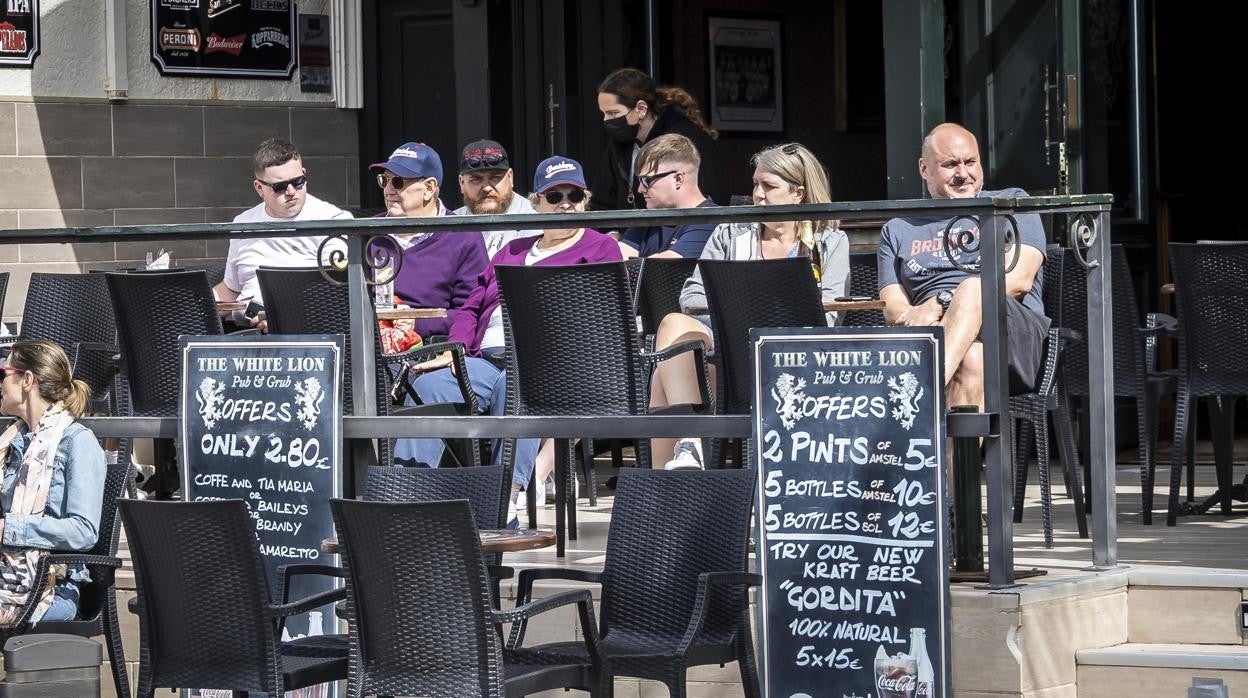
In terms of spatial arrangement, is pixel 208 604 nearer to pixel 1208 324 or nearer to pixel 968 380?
pixel 968 380

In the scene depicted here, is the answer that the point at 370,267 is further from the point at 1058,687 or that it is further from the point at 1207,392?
the point at 1207,392

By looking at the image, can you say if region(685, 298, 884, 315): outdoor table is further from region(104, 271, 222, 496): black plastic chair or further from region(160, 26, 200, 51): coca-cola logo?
region(160, 26, 200, 51): coca-cola logo

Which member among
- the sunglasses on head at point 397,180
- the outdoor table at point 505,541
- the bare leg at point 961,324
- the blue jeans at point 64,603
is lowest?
the blue jeans at point 64,603

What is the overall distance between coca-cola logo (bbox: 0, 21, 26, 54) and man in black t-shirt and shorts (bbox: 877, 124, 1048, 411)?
5392mm

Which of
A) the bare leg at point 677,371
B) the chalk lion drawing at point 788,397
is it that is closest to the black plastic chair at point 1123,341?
the bare leg at point 677,371

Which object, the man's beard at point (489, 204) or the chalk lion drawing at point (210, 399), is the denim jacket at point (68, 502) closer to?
the chalk lion drawing at point (210, 399)

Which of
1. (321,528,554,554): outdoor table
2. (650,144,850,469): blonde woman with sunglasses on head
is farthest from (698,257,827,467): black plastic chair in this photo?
(321,528,554,554): outdoor table

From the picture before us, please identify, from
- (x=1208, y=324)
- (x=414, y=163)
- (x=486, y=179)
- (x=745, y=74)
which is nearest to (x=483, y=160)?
(x=486, y=179)

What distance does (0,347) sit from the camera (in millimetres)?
6676

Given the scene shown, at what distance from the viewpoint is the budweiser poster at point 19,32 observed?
9.84m

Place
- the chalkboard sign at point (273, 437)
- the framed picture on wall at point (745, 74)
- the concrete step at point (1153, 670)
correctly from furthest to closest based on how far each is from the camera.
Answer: the framed picture on wall at point (745, 74), the chalkboard sign at point (273, 437), the concrete step at point (1153, 670)

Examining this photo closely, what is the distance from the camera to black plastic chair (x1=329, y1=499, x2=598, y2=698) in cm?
411

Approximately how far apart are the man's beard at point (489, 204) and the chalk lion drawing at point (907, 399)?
314cm

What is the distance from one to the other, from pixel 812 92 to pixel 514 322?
21.6 feet
